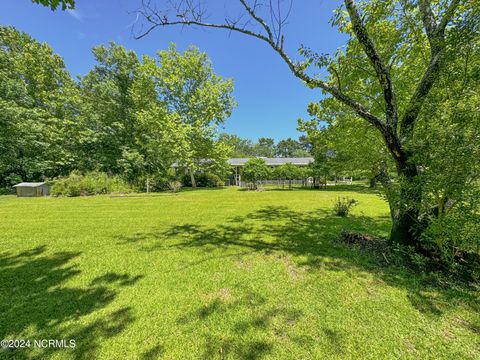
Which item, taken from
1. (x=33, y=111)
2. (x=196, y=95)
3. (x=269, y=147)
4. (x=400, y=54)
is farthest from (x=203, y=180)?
(x=269, y=147)

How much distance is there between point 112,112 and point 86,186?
1032 centimetres

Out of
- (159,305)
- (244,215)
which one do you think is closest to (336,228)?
(244,215)

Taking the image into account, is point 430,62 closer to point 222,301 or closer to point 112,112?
point 222,301

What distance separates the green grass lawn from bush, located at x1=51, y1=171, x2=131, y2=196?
9.58 m

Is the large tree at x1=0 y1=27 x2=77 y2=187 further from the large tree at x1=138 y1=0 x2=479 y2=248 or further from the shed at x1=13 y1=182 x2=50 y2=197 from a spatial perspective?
the large tree at x1=138 y1=0 x2=479 y2=248

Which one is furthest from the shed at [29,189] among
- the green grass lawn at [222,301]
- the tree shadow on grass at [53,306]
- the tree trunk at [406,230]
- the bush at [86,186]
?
the tree trunk at [406,230]

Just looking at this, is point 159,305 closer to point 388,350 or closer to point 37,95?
point 388,350

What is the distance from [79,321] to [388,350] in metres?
3.24

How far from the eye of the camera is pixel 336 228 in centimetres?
593

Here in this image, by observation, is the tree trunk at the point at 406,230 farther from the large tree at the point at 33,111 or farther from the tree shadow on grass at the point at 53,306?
the large tree at the point at 33,111

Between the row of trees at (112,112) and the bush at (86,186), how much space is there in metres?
2.44

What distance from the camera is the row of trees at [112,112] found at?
1716 cm

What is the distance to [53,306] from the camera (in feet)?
8.11

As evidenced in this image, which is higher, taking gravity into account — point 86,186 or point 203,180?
point 203,180
